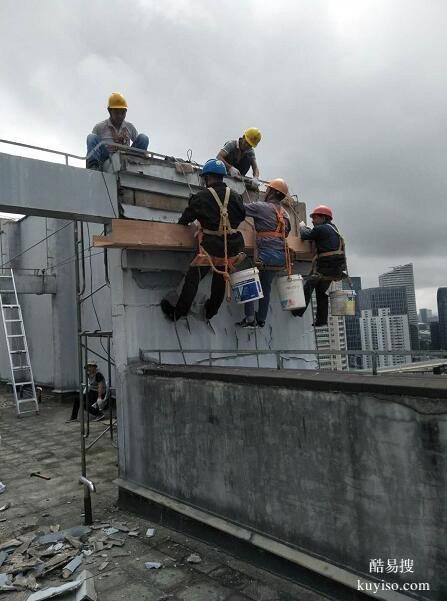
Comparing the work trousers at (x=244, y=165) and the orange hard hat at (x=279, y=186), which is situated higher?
the work trousers at (x=244, y=165)

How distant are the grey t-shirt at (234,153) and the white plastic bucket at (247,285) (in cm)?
324

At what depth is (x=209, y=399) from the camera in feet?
15.8

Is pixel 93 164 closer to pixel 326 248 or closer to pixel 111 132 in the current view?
pixel 111 132

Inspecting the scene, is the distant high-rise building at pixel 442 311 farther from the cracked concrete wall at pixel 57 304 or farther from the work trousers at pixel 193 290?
the work trousers at pixel 193 290

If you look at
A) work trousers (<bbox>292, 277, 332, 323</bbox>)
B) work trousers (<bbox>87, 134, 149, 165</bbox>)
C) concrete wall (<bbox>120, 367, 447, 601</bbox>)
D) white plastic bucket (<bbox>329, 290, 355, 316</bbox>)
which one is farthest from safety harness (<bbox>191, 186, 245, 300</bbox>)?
white plastic bucket (<bbox>329, 290, 355, 316</bbox>)

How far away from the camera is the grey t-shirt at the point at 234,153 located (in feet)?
27.2

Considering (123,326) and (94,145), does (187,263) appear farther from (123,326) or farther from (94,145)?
(94,145)

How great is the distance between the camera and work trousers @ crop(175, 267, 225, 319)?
6.04 metres

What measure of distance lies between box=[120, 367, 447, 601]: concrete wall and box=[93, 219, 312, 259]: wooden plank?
1.64m

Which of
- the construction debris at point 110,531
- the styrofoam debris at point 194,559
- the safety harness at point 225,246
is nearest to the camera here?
the styrofoam debris at point 194,559

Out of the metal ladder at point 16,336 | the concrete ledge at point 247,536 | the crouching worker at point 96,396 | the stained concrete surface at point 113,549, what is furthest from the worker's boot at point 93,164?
the metal ladder at point 16,336

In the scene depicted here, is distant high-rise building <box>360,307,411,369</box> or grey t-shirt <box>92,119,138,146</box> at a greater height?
grey t-shirt <box>92,119,138,146</box>

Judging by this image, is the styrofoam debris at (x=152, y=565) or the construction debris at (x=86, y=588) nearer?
the construction debris at (x=86, y=588)

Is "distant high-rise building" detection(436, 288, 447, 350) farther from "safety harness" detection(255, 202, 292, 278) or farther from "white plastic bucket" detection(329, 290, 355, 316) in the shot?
"safety harness" detection(255, 202, 292, 278)
